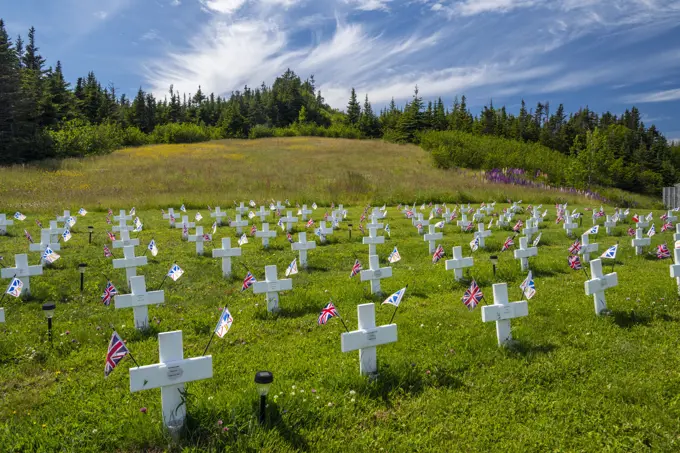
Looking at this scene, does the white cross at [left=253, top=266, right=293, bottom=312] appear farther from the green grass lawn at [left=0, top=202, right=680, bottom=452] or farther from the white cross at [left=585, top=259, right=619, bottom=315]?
the white cross at [left=585, top=259, right=619, bottom=315]

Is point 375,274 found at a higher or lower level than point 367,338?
higher

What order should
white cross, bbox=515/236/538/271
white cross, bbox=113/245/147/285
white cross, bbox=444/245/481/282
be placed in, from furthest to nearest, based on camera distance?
white cross, bbox=515/236/538/271 → white cross, bbox=444/245/481/282 → white cross, bbox=113/245/147/285

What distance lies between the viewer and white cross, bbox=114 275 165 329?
5953 millimetres

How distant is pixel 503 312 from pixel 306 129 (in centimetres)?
7770

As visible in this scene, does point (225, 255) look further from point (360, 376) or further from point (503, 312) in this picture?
point (503, 312)

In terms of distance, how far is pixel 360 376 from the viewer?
451 cm

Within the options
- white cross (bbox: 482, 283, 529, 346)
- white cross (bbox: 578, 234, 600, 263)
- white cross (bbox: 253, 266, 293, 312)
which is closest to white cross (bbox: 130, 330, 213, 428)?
white cross (bbox: 253, 266, 293, 312)

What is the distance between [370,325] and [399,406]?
888 millimetres

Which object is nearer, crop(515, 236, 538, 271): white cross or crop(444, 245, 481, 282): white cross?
crop(444, 245, 481, 282): white cross

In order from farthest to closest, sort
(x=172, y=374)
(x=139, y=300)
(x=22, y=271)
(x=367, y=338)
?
(x=22, y=271) < (x=139, y=300) < (x=367, y=338) < (x=172, y=374)

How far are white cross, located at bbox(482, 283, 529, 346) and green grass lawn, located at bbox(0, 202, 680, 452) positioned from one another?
0.17 meters

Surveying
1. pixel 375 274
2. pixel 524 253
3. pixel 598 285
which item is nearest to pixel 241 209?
pixel 375 274

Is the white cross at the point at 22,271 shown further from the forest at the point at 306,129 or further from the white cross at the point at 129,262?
the forest at the point at 306,129

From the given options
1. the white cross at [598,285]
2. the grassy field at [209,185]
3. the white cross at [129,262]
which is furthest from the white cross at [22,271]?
the grassy field at [209,185]
